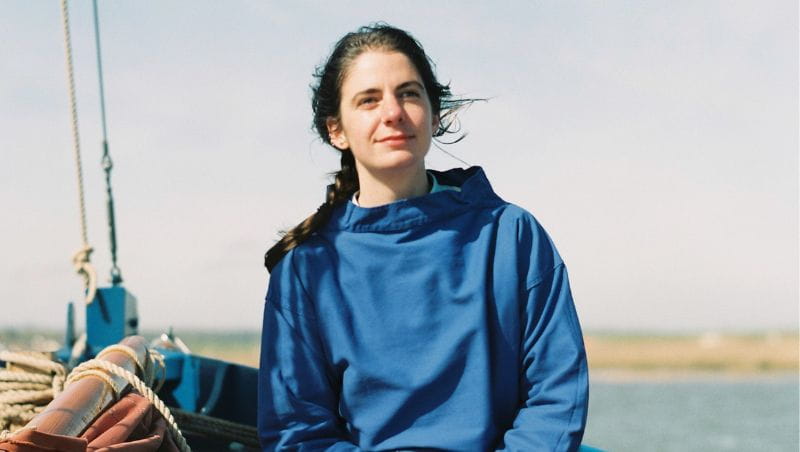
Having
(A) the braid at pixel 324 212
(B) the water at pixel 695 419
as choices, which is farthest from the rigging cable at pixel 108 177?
(B) the water at pixel 695 419

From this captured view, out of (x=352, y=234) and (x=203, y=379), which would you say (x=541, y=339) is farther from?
(x=203, y=379)

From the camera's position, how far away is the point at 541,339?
246cm

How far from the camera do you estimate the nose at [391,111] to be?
8.23 feet

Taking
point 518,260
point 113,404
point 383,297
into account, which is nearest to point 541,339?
point 518,260

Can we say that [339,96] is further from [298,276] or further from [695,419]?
[695,419]

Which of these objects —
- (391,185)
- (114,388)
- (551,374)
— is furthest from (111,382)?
(551,374)

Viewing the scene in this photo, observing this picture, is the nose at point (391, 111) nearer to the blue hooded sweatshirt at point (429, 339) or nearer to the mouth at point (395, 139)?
the mouth at point (395, 139)

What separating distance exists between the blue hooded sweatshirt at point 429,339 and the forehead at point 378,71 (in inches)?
12.4

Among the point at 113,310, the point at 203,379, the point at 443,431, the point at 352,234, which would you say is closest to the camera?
the point at 443,431

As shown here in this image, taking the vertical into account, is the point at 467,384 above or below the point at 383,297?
below

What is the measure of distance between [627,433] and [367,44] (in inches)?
1329

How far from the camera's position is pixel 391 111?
8.25 ft

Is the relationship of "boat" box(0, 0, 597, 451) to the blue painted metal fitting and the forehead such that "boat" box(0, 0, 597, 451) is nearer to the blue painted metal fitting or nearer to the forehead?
the blue painted metal fitting

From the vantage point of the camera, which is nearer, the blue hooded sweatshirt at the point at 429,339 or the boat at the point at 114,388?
the boat at the point at 114,388
